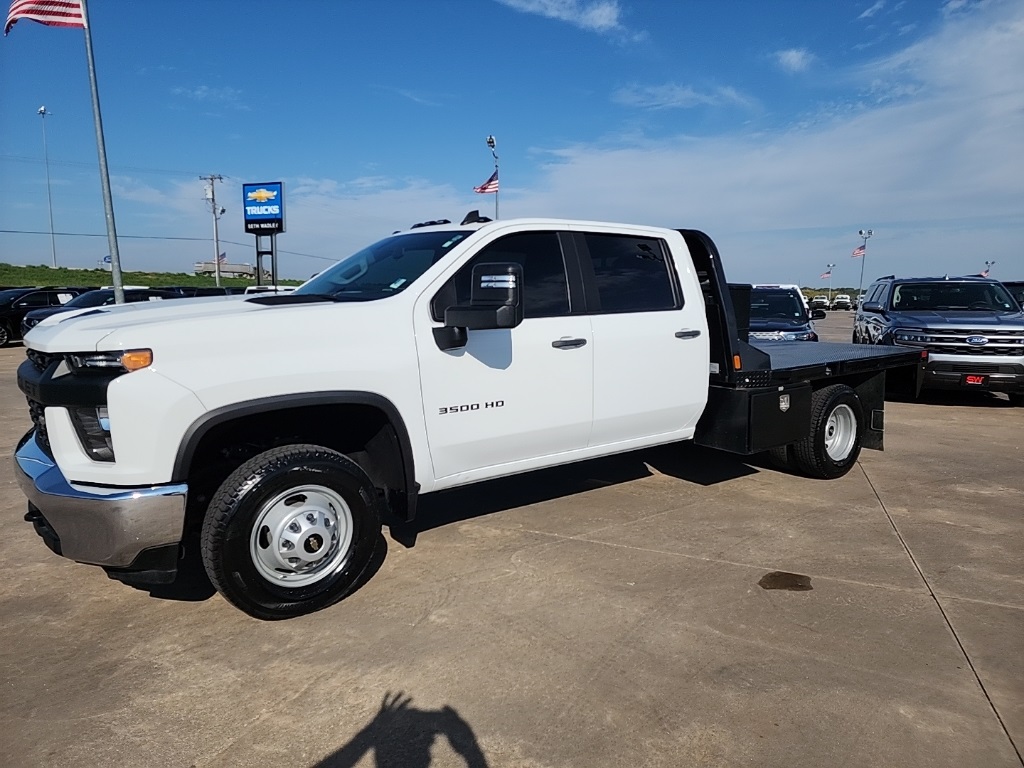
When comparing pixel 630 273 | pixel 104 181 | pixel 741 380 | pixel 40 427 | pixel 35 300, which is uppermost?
pixel 104 181

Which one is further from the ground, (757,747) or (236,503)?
(236,503)

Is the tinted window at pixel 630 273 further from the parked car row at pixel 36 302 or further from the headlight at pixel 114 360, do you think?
the parked car row at pixel 36 302

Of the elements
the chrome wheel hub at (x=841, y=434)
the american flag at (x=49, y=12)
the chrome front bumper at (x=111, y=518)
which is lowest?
the chrome wheel hub at (x=841, y=434)

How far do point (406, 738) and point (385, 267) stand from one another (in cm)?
259

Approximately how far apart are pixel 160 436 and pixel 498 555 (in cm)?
206

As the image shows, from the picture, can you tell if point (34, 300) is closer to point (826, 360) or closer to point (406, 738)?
point (826, 360)

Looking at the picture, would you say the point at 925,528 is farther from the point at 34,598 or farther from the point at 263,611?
the point at 34,598

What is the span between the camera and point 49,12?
15.2m

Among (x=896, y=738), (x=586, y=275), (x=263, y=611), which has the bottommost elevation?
(x=896, y=738)

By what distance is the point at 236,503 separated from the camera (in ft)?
10.7

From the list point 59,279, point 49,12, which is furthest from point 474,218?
point 59,279

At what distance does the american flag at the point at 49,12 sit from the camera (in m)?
14.7

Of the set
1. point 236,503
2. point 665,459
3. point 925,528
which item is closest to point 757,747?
point 236,503

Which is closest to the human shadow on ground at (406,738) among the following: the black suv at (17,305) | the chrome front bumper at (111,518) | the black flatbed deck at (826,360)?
the chrome front bumper at (111,518)
